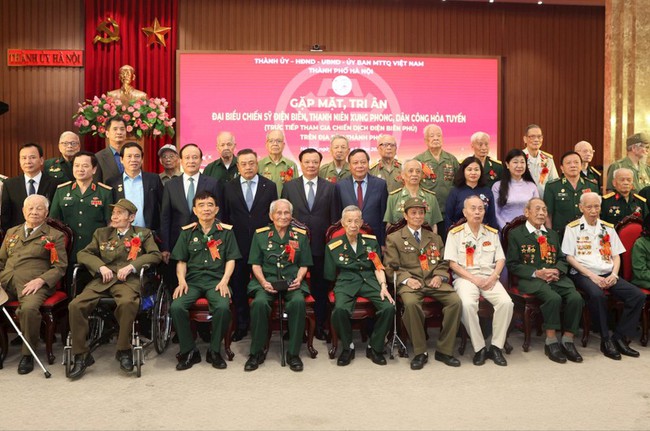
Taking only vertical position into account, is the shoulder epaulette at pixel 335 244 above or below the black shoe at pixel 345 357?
above

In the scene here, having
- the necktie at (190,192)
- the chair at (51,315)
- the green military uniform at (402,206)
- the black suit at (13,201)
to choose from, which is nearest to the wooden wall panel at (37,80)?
the black suit at (13,201)

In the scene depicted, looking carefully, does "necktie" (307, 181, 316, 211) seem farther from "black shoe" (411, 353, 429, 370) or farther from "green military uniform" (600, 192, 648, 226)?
"green military uniform" (600, 192, 648, 226)

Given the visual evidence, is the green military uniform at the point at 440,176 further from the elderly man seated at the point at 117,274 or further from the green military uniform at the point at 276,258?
the elderly man seated at the point at 117,274

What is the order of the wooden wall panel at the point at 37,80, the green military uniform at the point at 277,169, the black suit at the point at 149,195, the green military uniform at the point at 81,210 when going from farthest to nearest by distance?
the wooden wall panel at the point at 37,80
the green military uniform at the point at 277,169
the black suit at the point at 149,195
the green military uniform at the point at 81,210

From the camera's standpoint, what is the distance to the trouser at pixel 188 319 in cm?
451

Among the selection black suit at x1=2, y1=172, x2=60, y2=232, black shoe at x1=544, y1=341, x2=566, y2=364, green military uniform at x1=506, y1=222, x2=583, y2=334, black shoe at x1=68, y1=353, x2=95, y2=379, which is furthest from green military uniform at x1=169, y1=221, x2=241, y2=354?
black shoe at x1=544, y1=341, x2=566, y2=364

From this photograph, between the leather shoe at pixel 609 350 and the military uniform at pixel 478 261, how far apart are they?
0.74 m

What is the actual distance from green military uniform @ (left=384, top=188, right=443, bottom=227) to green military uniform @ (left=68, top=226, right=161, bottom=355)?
5.90 feet

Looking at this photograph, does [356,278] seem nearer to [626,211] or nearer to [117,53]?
[626,211]

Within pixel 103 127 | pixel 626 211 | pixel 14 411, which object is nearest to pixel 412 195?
pixel 626 211

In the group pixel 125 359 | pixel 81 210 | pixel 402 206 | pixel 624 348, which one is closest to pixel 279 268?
pixel 402 206

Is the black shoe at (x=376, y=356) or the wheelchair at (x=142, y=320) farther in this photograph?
the black shoe at (x=376, y=356)

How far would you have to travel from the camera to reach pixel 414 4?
9039mm

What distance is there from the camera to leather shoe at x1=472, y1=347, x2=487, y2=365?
4.59m
